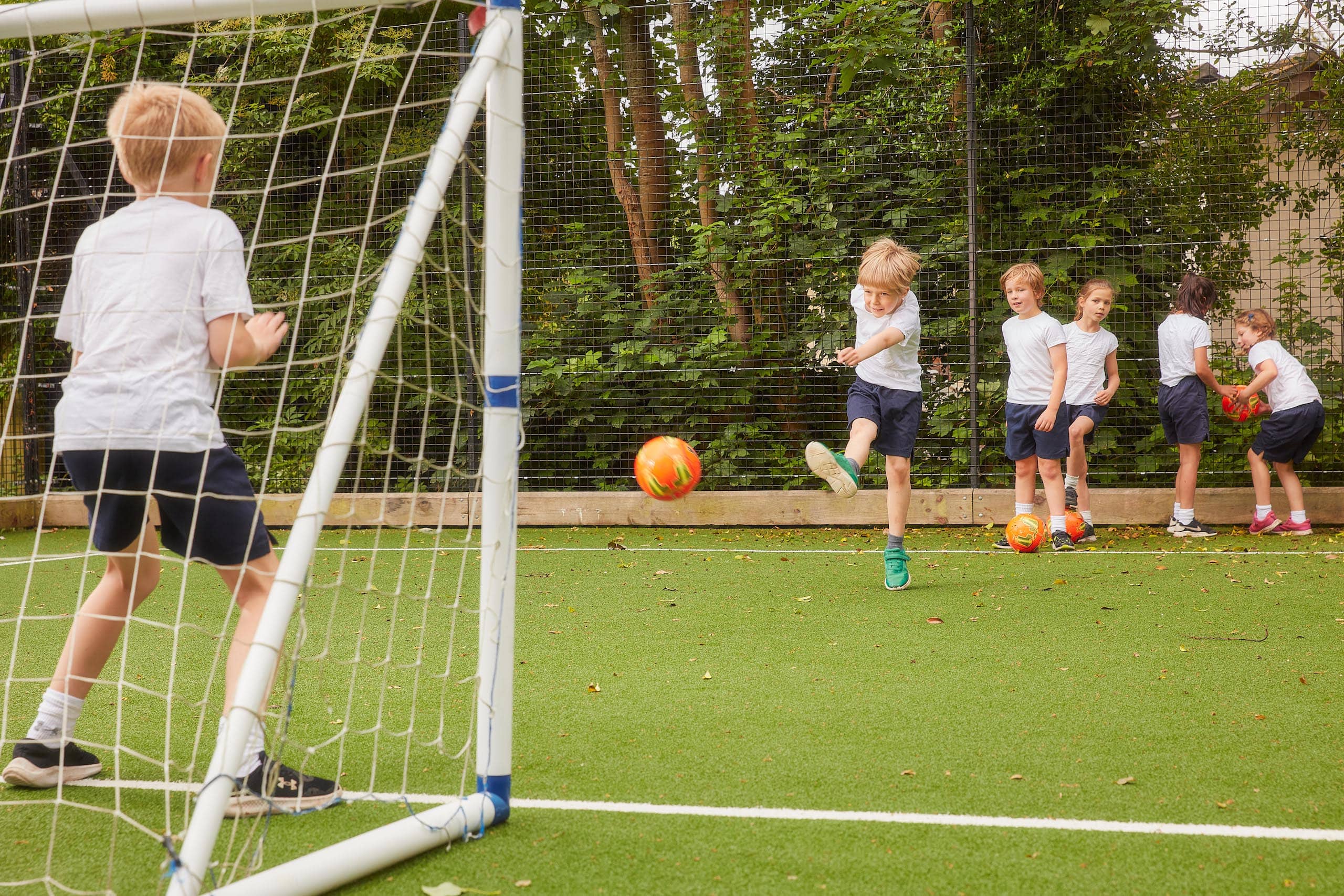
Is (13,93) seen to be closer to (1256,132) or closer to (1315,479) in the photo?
(1256,132)

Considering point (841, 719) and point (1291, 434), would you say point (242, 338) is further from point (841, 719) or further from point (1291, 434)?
point (1291, 434)

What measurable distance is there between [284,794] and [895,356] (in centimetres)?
386

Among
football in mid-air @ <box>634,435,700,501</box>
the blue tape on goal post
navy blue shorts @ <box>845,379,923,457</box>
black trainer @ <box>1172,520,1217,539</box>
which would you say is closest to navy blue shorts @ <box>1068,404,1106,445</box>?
black trainer @ <box>1172,520,1217,539</box>

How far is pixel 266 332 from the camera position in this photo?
8.09ft

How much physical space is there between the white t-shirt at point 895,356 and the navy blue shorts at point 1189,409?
3.04 meters

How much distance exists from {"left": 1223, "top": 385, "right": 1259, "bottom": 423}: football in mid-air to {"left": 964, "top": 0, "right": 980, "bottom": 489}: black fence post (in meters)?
1.72

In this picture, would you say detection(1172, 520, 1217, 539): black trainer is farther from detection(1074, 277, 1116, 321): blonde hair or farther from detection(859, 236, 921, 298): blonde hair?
detection(859, 236, 921, 298): blonde hair

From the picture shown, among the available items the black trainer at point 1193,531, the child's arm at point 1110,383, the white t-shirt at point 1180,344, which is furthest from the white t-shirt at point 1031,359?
the black trainer at point 1193,531

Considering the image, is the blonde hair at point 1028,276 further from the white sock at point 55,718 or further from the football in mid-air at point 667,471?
the white sock at point 55,718

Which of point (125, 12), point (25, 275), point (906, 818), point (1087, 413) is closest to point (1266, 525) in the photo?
point (1087, 413)

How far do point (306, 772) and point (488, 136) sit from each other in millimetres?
1720

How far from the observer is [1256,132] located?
8.06 metres

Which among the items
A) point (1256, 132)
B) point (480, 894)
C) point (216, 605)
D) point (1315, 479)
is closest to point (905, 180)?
point (1256, 132)

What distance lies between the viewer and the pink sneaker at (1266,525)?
25.4 feet
